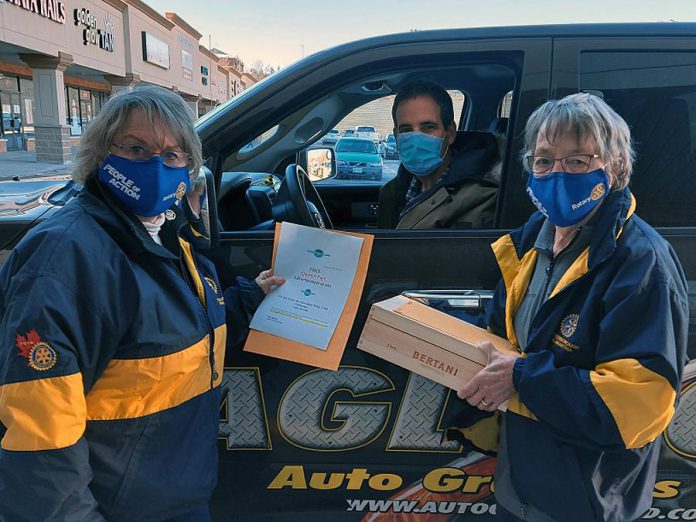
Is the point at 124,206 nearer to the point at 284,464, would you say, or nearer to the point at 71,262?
the point at 71,262

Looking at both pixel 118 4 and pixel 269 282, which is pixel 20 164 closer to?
pixel 118 4

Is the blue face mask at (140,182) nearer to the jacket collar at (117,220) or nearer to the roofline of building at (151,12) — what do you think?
the jacket collar at (117,220)

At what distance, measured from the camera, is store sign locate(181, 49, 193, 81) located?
3462 cm

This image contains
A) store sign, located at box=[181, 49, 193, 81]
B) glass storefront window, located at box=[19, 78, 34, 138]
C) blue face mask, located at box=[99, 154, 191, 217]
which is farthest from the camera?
store sign, located at box=[181, 49, 193, 81]

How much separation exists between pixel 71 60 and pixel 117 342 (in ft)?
72.4

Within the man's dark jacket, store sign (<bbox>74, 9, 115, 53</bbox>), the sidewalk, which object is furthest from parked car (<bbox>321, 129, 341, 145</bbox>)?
store sign (<bbox>74, 9, 115, 53</bbox>)

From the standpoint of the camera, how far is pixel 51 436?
3.44ft

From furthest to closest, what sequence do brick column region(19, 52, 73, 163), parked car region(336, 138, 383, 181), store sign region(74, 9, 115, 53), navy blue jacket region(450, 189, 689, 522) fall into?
store sign region(74, 9, 115, 53), brick column region(19, 52, 73, 163), parked car region(336, 138, 383, 181), navy blue jacket region(450, 189, 689, 522)

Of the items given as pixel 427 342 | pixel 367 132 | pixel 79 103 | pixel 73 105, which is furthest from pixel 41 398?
pixel 79 103

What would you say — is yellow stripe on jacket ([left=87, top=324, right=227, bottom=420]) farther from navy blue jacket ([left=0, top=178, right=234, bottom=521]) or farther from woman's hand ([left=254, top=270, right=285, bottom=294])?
woman's hand ([left=254, top=270, right=285, bottom=294])

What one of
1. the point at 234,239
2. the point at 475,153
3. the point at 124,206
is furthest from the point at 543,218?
the point at 124,206

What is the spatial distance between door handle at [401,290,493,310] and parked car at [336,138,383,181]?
7.07 feet

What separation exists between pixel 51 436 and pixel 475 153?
1.64m

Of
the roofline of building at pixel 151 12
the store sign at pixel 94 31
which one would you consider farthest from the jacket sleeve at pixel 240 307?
the roofline of building at pixel 151 12
